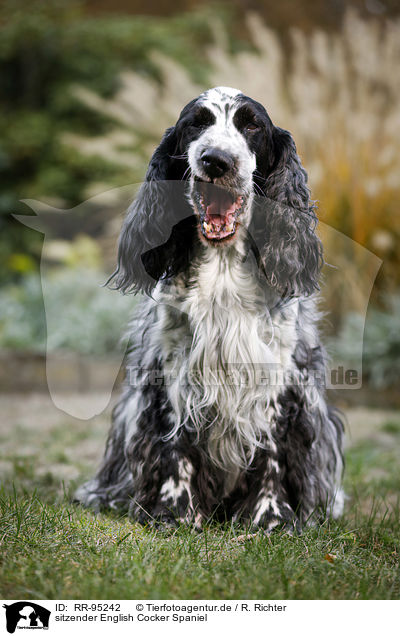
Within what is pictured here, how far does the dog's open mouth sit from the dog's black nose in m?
0.05

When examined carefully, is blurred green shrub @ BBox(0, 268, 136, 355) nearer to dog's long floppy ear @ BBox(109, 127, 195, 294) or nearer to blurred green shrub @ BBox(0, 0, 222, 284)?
blurred green shrub @ BBox(0, 0, 222, 284)

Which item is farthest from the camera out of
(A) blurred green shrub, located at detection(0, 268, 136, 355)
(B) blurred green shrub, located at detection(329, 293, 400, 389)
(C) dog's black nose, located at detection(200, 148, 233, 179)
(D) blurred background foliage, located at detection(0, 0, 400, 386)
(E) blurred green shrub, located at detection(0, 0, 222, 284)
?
(E) blurred green shrub, located at detection(0, 0, 222, 284)

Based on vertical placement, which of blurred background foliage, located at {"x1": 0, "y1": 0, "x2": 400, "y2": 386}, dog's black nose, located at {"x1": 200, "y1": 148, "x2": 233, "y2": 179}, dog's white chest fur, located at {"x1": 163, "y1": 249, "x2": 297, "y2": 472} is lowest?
dog's white chest fur, located at {"x1": 163, "y1": 249, "x2": 297, "y2": 472}

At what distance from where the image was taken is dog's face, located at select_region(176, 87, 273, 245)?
2.15 meters

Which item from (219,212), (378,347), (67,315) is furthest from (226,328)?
(67,315)

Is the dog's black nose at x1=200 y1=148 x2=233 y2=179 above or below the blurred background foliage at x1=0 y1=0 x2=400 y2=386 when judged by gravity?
below

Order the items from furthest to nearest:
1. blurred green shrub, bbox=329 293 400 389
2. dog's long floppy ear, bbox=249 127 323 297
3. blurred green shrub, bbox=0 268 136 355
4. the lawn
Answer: blurred green shrub, bbox=0 268 136 355 < blurred green shrub, bbox=329 293 400 389 < dog's long floppy ear, bbox=249 127 323 297 < the lawn

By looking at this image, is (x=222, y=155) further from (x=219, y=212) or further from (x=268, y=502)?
(x=268, y=502)

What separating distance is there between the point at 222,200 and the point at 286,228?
263mm

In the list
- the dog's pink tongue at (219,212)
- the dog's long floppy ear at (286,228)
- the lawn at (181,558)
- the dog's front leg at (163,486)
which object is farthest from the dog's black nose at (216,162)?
the lawn at (181,558)

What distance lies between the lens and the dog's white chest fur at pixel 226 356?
7.22ft

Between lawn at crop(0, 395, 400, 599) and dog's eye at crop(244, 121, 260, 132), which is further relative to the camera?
dog's eye at crop(244, 121, 260, 132)

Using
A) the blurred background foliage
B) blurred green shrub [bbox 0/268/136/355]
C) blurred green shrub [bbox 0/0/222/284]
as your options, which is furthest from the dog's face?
blurred green shrub [bbox 0/0/222/284]

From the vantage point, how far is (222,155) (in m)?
2.11
